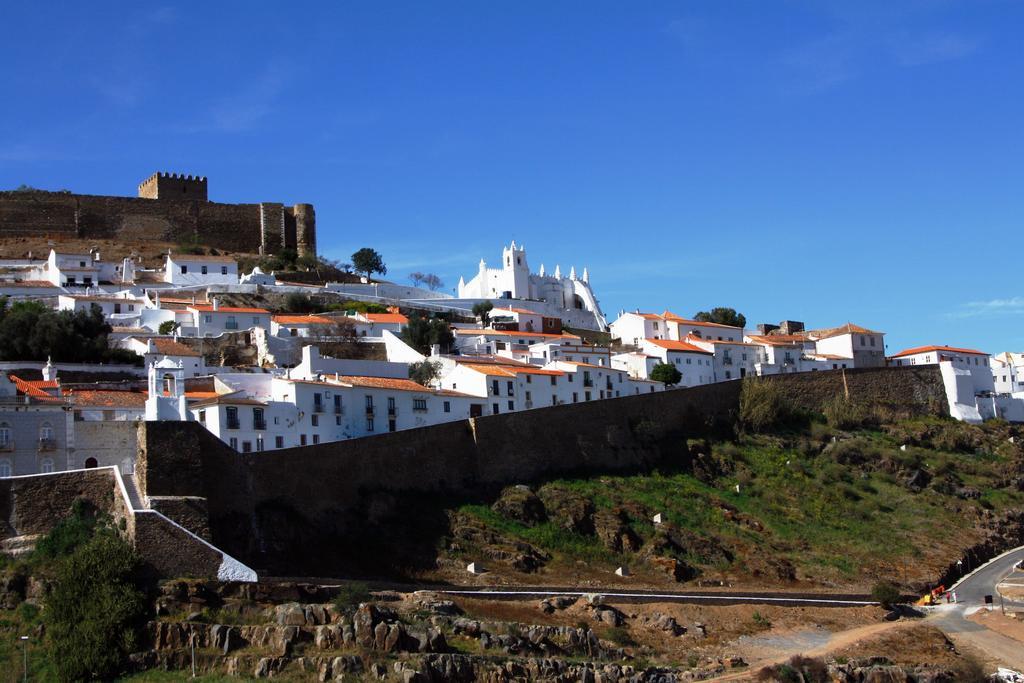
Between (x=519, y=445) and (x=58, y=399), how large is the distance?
1549 cm

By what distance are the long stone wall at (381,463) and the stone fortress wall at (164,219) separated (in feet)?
122

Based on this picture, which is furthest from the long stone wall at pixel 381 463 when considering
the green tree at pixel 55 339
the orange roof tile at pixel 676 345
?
the green tree at pixel 55 339

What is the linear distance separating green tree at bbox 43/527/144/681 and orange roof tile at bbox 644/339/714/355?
119 feet

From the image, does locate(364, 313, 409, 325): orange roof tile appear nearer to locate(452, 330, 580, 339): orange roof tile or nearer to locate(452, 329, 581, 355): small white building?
locate(452, 329, 581, 355): small white building

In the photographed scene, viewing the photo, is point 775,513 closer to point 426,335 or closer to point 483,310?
point 426,335

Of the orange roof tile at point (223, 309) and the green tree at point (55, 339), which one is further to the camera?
the orange roof tile at point (223, 309)

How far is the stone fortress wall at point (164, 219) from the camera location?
267ft

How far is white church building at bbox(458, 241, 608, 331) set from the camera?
80125 mm

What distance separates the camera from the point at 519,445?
4794cm

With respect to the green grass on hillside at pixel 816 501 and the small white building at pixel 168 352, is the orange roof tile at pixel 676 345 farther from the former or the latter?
the small white building at pixel 168 352

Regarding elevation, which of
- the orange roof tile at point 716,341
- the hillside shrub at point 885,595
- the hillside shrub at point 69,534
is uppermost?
the orange roof tile at point 716,341

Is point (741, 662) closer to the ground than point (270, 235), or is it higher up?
closer to the ground

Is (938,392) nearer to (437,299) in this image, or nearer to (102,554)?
(437,299)

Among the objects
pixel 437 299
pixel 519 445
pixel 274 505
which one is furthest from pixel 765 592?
pixel 437 299
